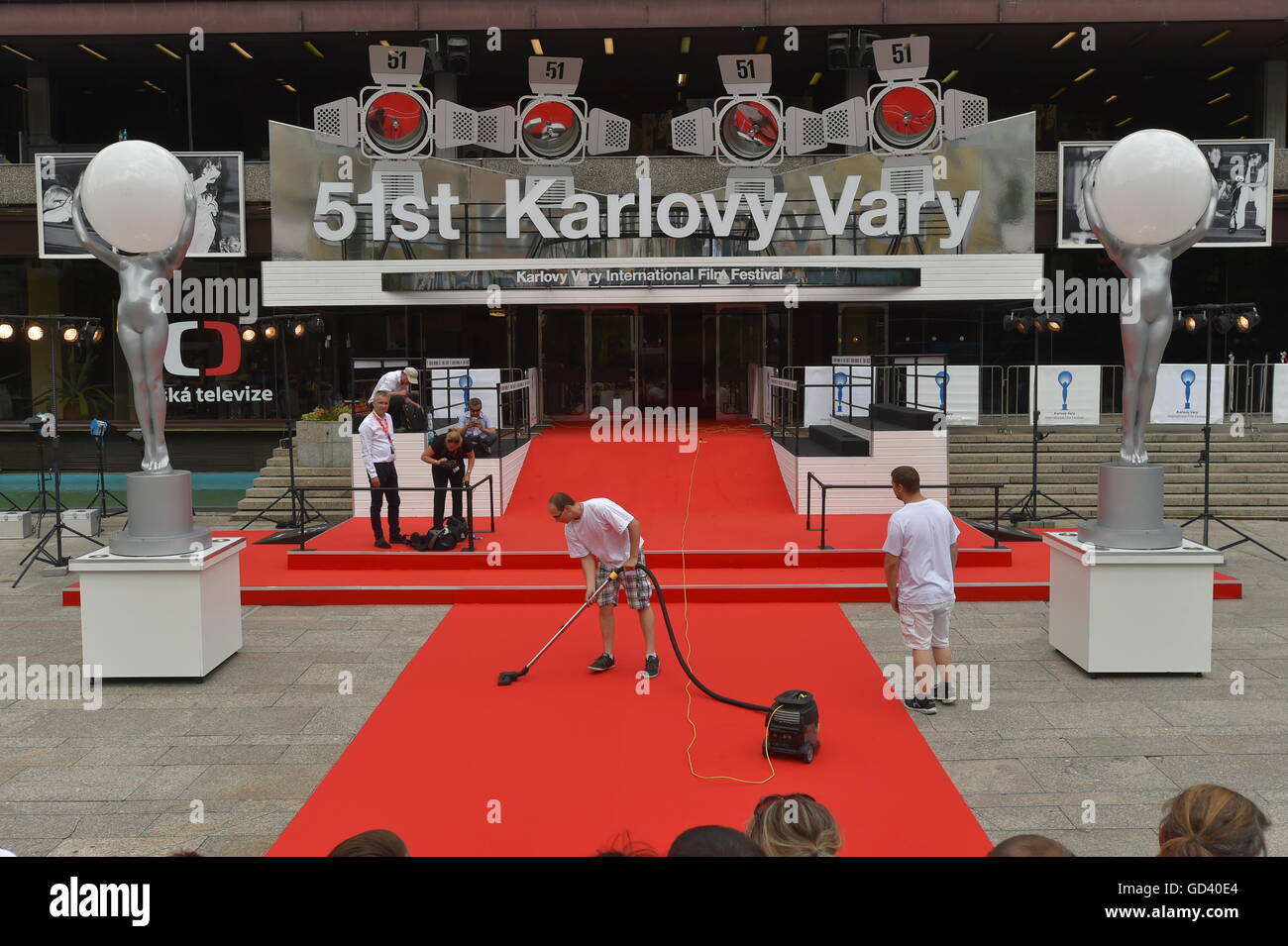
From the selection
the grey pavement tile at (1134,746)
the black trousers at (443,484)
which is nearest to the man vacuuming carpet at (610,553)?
the grey pavement tile at (1134,746)

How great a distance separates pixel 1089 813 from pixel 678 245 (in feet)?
56.9

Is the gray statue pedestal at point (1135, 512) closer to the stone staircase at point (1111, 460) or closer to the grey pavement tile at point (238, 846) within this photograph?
the grey pavement tile at point (238, 846)

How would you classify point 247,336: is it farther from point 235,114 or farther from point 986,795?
Answer: point 986,795

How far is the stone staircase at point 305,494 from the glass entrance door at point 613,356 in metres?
6.56

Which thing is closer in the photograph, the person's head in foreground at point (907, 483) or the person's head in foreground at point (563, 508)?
the person's head in foreground at point (907, 483)

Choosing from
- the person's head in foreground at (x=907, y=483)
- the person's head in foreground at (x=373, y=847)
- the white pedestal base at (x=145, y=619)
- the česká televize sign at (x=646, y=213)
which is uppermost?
the česká televize sign at (x=646, y=213)

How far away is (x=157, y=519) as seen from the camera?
9.80 metres

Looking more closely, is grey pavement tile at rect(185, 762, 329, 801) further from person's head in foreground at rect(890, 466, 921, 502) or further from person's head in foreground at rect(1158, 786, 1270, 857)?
person's head in foreground at rect(1158, 786, 1270, 857)

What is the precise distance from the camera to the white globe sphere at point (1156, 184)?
30.0ft

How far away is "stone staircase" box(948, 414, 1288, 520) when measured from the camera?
18.4m

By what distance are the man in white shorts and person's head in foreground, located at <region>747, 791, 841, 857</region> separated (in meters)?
5.40

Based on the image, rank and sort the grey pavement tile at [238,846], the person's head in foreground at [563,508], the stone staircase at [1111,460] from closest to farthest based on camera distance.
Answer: the grey pavement tile at [238,846] < the person's head in foreground at [563,508] < the stone staircase at [1111,460]
